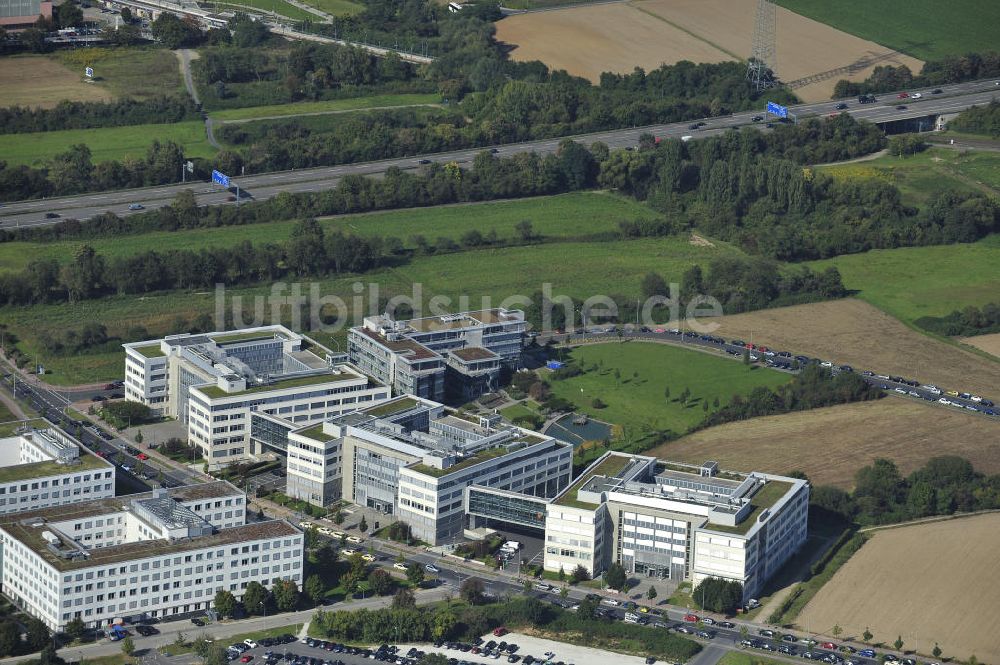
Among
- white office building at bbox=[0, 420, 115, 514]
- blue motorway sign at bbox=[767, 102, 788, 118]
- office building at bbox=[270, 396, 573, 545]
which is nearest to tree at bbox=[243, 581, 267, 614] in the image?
office building at bbox=[270, 396, 573, 545]

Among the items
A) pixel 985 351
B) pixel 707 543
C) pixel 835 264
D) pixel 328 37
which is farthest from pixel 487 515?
pixel 328 37

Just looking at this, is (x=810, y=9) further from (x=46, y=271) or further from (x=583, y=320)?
(x=46, y=271)

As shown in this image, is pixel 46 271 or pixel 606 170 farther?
pixel 606 170

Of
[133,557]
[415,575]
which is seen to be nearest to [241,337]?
[415,575]

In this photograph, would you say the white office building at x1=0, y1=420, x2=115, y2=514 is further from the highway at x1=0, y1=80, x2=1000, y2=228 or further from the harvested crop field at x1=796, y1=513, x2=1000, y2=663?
the highway at x1=0, y1=80, x2=1000, y2=228

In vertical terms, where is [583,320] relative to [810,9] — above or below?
below

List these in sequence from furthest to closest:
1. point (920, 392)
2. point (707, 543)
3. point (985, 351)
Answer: point (985, 351) → point (920, 392) → point (707, 543)

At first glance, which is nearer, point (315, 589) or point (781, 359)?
point (315, 589)

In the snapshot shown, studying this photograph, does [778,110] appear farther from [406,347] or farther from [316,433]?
[316,433]
